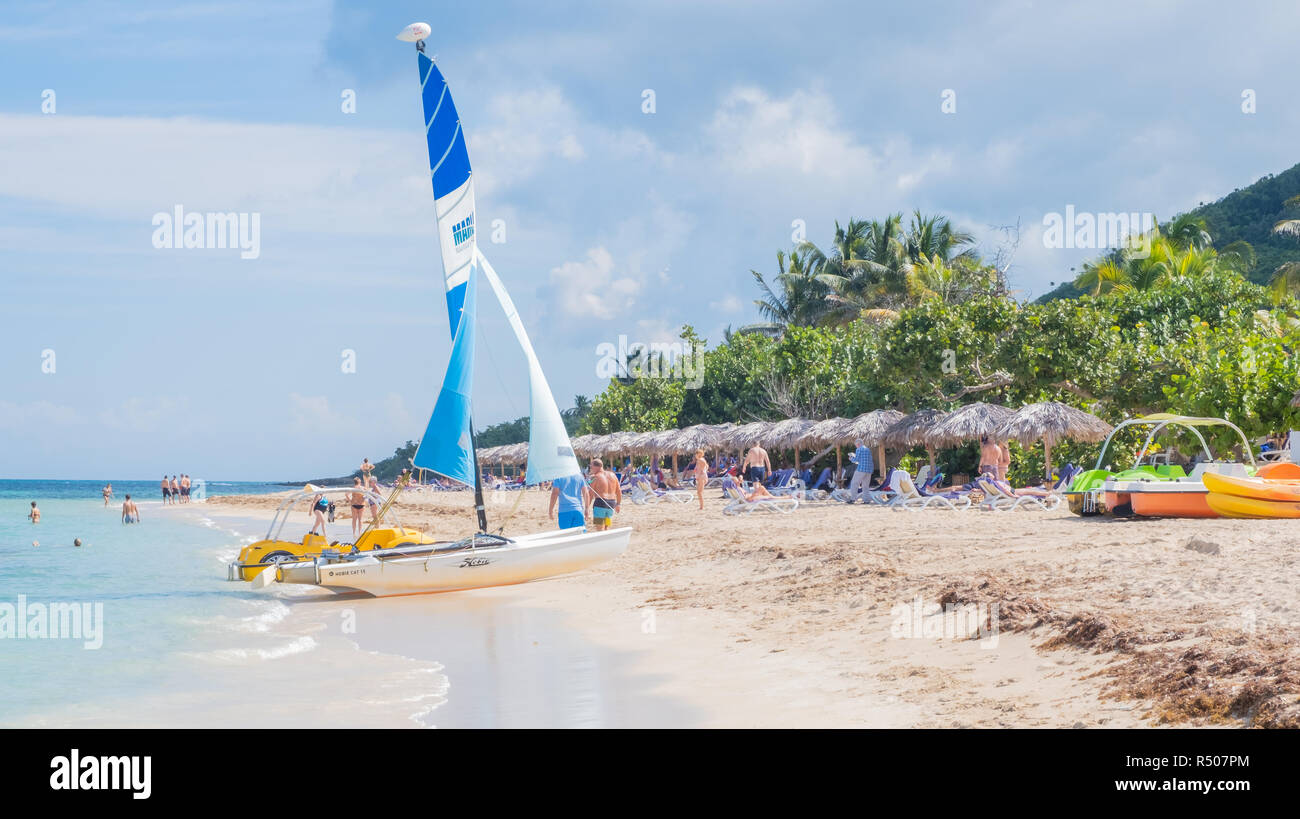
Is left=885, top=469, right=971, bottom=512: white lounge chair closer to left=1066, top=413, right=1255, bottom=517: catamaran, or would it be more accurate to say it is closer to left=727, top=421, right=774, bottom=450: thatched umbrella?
left=1066, top=413, right=1255, bottom=517: catamaran

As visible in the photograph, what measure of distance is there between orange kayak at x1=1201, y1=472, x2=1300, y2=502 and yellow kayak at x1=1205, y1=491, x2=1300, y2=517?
41 mm

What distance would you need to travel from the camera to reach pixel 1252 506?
41.5ft

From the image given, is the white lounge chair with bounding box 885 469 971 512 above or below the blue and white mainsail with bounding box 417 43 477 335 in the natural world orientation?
below

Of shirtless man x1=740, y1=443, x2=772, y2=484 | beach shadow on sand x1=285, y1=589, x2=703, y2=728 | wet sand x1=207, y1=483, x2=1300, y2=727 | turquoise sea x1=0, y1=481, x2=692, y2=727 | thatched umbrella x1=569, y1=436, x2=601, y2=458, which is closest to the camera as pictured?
wet sand x1=207, y1=483, x2=1300, y2=727

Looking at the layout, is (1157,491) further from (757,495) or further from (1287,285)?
(1287,285)

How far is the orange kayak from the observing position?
41.2 ft

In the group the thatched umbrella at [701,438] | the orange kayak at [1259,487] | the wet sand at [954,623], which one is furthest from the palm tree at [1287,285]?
the wet sand at [954,623]

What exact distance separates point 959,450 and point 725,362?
15196 mm

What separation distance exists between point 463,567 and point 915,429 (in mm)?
14708

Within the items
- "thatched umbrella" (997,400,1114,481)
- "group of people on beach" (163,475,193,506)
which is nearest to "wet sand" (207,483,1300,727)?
"thatched umbrella" (997,400,1114,481)

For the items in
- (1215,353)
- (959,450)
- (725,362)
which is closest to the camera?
(1215,353)
